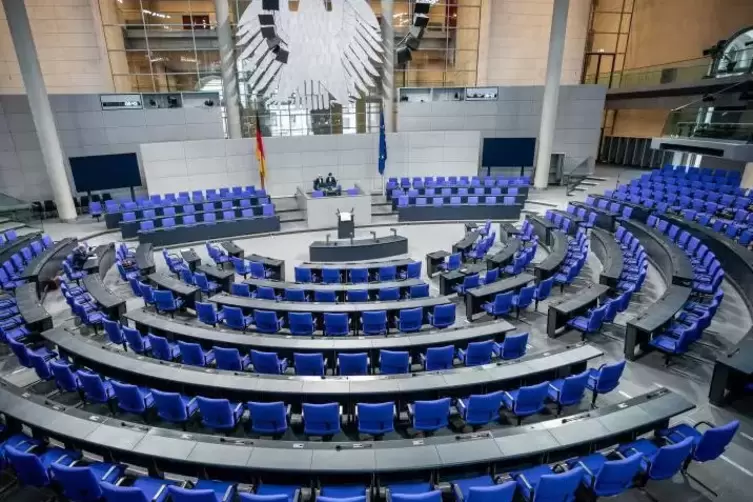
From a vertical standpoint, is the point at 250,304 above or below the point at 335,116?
below

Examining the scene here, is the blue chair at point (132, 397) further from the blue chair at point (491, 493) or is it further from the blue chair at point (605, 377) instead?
the blue chair at point (605, 377)

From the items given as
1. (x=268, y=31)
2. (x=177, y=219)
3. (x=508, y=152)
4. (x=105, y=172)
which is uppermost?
(x=268, y=31)

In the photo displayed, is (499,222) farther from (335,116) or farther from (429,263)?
(335,116)

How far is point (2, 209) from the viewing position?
50.8 feet

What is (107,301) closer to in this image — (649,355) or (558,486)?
(558,486)

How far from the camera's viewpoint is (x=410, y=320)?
844 centimetres

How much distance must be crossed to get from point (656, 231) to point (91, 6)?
2425cm

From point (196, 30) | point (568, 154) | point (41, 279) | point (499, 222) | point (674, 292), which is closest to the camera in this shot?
point (674, 292)

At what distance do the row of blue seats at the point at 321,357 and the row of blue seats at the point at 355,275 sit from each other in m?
3.51

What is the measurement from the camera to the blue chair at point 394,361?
6.68 m

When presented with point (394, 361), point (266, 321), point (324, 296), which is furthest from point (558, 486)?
point (324, 296)

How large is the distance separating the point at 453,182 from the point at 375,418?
15571 millimetres

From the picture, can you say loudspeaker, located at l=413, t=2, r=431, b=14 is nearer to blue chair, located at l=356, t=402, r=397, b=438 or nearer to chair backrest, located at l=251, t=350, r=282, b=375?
chair backrest, located at l=251, t=350, r=282, b=375

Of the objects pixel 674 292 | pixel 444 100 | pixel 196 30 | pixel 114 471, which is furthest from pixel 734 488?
pixel 196 30
